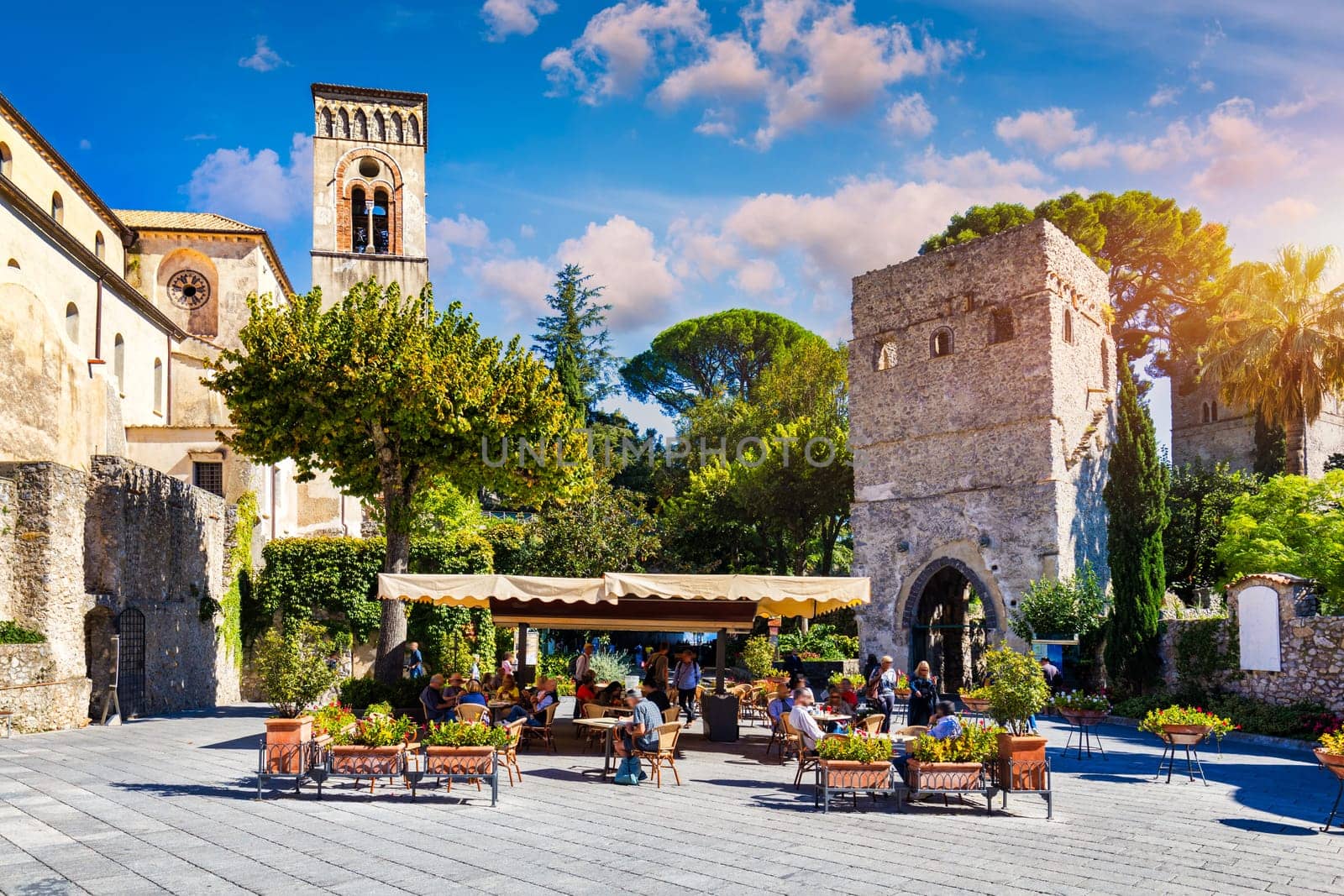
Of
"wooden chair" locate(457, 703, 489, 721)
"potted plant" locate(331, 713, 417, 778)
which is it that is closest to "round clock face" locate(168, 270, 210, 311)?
"wooden chair" locate(457, 703, 489, 721)

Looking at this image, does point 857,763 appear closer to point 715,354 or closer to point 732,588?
point 732,588

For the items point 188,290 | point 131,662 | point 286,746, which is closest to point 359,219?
point 188,290

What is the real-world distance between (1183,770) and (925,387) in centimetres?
1741

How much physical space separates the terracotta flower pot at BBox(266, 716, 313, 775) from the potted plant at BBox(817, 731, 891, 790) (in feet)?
18.0

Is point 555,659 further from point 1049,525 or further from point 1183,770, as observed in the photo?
point 1183,770

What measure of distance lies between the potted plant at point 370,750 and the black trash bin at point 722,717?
6044mm

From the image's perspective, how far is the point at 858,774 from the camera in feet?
35.8

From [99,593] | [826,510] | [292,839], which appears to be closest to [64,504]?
[99,593]

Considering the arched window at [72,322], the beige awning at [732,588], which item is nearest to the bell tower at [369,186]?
the arched window at [72,322]

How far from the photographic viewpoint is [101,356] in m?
29.9

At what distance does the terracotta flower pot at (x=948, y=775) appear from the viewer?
1070 cm

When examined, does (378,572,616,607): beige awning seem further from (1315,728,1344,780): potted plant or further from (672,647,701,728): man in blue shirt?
(1315,728,1344,780): potted plant

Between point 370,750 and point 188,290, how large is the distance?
33468 millimetres

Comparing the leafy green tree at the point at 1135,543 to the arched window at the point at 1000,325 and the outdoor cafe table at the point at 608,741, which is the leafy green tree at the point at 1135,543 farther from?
the outdoor cafe table at the point at 608,741
